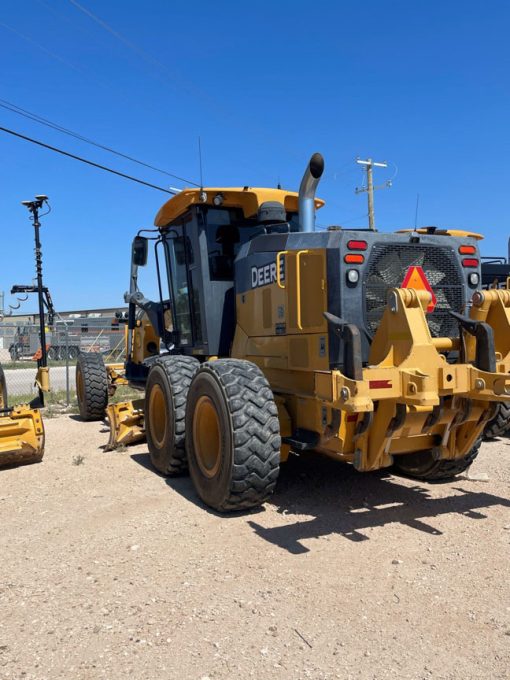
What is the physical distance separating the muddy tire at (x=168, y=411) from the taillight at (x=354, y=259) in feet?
6.84

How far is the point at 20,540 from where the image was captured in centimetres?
450

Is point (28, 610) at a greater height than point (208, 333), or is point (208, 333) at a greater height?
point (208, 333)

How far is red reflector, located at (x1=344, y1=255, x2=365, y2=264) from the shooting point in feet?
14.9

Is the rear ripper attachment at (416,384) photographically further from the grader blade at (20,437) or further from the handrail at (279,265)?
the grader blade at (20,437)

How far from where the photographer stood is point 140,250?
7777mm

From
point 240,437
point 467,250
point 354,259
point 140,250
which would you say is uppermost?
point 140,250

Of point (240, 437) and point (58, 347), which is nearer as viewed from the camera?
point (240, 437)

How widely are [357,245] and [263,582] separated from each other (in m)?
2.54

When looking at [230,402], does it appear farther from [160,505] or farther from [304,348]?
[160,505]

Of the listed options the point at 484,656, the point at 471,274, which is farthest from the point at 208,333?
the point at 484,656

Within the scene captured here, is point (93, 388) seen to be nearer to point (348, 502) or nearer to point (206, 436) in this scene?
point (206, 436)

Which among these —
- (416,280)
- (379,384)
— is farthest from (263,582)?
(416,280)

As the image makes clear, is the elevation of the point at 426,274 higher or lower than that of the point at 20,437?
higher

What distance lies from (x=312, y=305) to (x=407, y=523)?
1.90m
